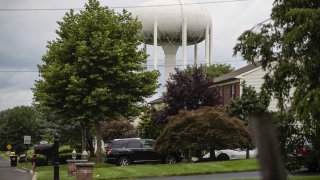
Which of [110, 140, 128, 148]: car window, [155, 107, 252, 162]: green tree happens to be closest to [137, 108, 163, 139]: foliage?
[110, 140, 128, 148]: car window

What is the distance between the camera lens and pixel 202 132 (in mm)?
29953

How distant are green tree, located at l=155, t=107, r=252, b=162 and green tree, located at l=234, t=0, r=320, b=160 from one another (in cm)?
1442

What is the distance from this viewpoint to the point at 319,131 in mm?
14625

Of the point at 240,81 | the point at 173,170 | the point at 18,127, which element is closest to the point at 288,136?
the point at 173,170

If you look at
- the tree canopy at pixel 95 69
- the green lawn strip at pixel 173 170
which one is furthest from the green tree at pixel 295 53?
the tree canopy at pixel 95 69

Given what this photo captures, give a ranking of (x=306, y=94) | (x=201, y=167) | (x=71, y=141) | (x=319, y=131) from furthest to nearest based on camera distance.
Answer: (x=71, y=141) → (x=201, y=167) → (x=319, y=131) → (x=306, y=94)

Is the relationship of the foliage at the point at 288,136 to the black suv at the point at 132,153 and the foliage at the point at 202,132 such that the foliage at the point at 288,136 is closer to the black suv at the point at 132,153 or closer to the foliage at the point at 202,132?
the foliage at the point at 202,132

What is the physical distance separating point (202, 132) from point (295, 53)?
1676 centimetres

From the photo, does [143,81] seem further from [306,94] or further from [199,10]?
[199,10]

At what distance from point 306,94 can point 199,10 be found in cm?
5598

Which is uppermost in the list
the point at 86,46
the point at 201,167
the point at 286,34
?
the point at 86,46

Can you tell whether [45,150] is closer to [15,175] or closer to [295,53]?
[15,175]

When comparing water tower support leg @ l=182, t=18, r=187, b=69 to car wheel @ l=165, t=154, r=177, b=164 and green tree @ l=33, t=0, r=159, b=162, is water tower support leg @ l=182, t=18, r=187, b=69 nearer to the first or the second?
green tree @ l=33, t=0, r=159, b=162

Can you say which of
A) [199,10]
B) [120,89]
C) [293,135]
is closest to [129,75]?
[120,89]
